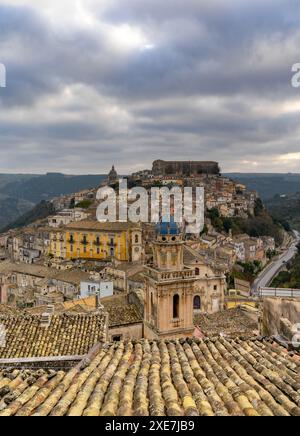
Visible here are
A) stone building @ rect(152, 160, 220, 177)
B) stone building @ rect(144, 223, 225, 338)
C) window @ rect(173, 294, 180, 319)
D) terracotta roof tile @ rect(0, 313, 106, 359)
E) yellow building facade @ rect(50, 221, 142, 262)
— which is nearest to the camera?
terracotta roof tile @ rect(0, 313, 106, 359)

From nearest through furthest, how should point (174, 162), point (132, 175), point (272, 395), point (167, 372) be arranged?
1. point (272, 395)
2. point (167, 372)
3. point (132, 175)
4. point (174, 162)

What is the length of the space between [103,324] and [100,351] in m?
4.75

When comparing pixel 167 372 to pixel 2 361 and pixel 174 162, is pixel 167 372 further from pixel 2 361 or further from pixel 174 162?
pixel 174 162

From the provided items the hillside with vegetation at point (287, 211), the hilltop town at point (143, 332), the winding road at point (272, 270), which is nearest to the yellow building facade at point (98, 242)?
the hilltop town at point (143, 332)

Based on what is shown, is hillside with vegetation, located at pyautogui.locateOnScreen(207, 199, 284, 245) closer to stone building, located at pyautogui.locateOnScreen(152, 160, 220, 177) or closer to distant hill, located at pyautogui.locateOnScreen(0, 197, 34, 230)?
stone building, located at pyautogui.locateOnScreen(152, 160, 220, 177)

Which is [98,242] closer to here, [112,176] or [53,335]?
[53,335]

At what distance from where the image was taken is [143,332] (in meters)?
20.6

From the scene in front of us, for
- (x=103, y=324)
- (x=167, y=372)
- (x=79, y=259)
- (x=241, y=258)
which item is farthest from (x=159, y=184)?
(x=167, y=372)

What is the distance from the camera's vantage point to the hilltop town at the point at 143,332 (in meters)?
4.68

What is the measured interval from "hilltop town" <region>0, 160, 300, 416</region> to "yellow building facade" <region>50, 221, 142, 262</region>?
13 centimetres

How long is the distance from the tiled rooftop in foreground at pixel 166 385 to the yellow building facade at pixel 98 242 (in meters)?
42.0

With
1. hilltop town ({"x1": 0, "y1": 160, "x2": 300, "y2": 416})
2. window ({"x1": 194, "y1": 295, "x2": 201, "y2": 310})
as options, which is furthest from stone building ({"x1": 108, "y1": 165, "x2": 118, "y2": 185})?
window ({"x1": 194, "y1": 295, "x2": 201, "y2": 310})

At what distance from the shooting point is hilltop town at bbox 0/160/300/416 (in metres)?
4.68

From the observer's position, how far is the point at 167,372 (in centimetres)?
582
